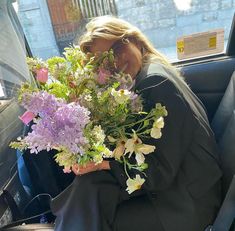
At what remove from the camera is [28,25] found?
1.60 m

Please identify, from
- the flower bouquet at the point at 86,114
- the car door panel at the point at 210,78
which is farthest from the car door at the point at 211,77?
the flower bouquet at the point at 86,114

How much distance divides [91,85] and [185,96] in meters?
0.37

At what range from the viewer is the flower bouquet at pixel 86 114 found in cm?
83

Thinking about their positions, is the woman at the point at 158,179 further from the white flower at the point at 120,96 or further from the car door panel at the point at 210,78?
the car door panel at the point at 210,78

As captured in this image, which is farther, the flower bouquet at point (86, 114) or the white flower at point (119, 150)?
the white flower at point (119, 150)

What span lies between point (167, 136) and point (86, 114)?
0.37 metres

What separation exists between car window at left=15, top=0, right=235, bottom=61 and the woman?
41 centimetres

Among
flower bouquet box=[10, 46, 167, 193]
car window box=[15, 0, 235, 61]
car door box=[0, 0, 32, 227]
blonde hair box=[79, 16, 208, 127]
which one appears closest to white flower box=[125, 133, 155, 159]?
flower bouquet box=[10, 46, 167, 193]

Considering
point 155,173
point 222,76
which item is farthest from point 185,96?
point 222,76

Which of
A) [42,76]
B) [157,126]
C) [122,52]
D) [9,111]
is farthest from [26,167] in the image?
[157,126]

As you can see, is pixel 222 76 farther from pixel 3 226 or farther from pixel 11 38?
pixel 3 226

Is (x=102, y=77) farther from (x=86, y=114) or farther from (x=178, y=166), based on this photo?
(x=178, y=166)

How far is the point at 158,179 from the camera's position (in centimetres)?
114

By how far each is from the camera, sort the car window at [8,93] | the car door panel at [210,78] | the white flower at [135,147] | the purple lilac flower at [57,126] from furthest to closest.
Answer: the car door panel at [210,78], the car window at [8,93], the white flower at [135,147], the purple lilac flower at [57,126]
